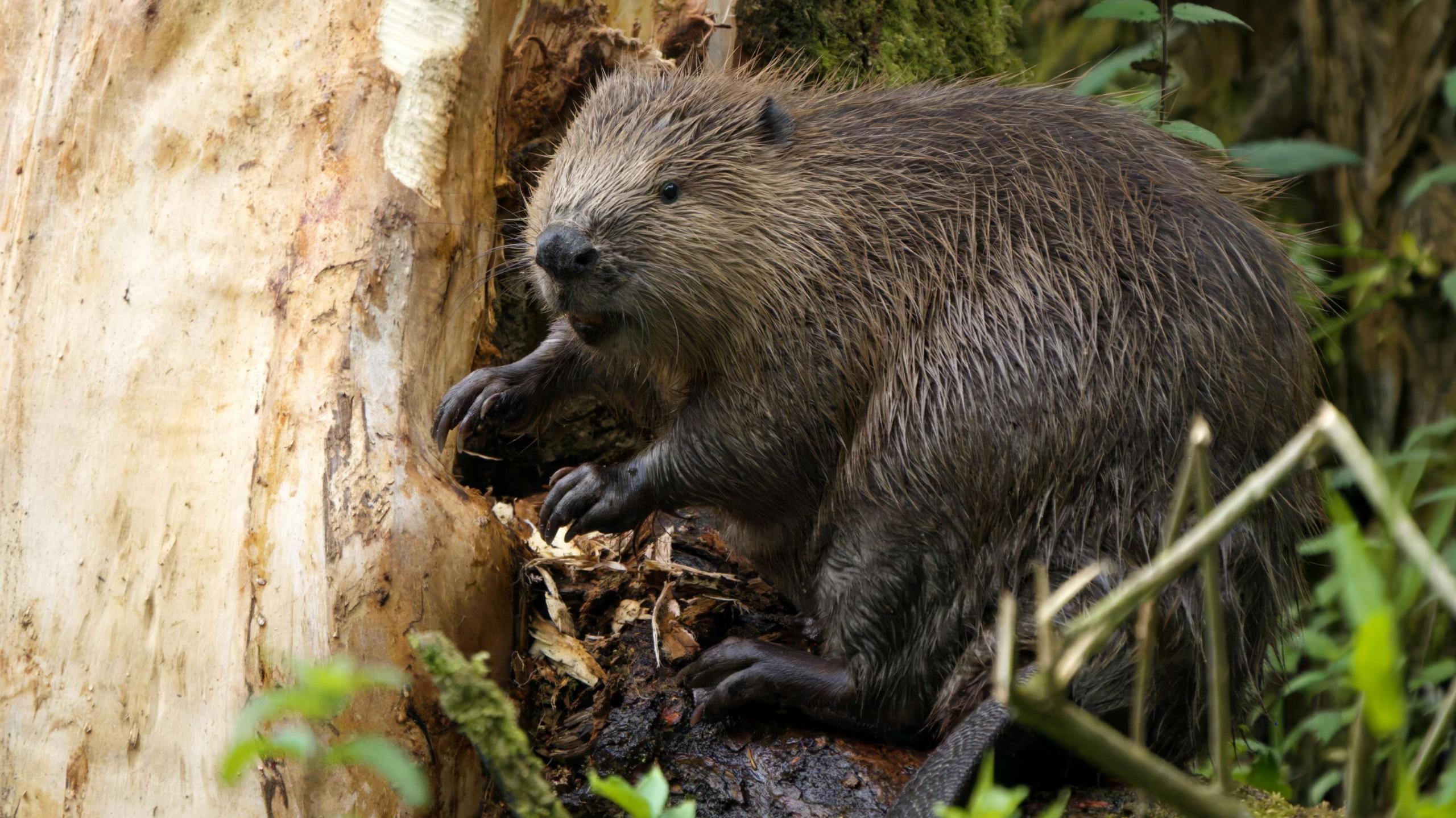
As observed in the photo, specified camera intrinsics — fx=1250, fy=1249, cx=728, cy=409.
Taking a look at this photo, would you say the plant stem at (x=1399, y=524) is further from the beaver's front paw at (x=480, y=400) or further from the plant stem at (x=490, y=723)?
the beaver's front paw at (x=480, y=400)

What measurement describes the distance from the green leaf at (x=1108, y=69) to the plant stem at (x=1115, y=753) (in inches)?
104

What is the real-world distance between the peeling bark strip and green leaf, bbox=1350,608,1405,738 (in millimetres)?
2303

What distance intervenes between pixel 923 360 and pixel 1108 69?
152cm

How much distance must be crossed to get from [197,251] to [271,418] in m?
0.43

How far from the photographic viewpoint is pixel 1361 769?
103 cm

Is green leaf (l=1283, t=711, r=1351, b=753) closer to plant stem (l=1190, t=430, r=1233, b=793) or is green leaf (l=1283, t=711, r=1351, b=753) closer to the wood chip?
the wood chip

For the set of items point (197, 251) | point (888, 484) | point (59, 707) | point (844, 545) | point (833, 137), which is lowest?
point (59, 707)


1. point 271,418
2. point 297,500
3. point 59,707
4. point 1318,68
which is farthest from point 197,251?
point 1318,68

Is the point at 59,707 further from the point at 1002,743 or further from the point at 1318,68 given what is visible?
the point at 1318,68

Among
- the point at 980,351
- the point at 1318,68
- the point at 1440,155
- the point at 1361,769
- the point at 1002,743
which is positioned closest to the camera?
the point at 1361,769

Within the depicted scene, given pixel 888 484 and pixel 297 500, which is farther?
pixel 888 484

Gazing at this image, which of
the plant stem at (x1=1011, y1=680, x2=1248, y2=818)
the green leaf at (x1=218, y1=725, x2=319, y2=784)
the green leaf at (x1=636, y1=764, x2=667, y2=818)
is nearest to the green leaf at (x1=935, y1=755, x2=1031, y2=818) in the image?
the plant stem at (x1=1011, y1=680, x2=1248, y2=818)

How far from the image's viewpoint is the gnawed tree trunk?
2.39 m

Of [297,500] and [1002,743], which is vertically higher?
[297,500]
